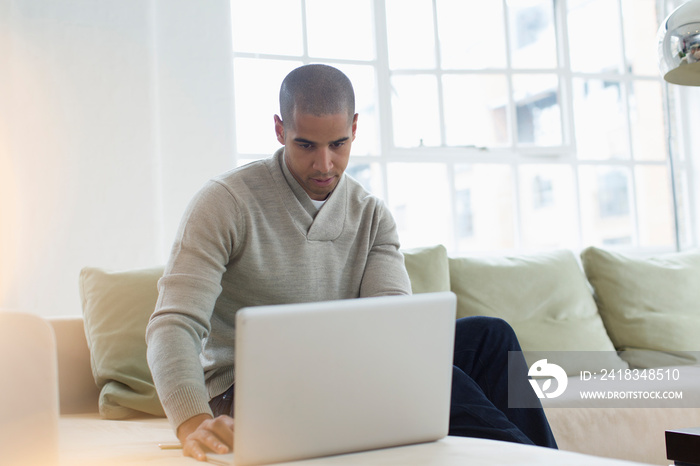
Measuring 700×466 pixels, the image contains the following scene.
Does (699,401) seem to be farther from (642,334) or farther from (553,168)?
(553,168)

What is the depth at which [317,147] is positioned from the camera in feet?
5.09

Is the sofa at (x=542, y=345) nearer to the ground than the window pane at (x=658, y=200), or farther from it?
nearer to the ground

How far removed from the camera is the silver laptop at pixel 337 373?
0.88 m

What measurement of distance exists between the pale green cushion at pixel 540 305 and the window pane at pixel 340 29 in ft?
4.21

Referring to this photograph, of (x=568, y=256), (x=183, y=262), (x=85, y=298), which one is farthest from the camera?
(x=568, y=256)

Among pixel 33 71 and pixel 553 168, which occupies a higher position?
pixel 33 71

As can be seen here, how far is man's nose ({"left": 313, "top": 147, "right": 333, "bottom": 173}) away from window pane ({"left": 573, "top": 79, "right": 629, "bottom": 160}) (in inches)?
106

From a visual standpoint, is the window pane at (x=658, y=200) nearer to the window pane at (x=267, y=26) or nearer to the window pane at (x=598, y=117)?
the window pane at (x=598, y=117)

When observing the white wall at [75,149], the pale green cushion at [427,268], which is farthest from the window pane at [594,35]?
the white wall at [75,149]

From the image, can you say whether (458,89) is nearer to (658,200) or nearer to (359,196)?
(658,200)

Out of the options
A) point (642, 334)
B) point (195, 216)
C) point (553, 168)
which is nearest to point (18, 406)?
point (195, 216)

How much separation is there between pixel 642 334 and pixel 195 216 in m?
1.99

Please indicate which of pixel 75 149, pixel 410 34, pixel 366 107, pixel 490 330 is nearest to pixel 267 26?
pixel 366 107

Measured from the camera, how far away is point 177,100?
2922 mm
